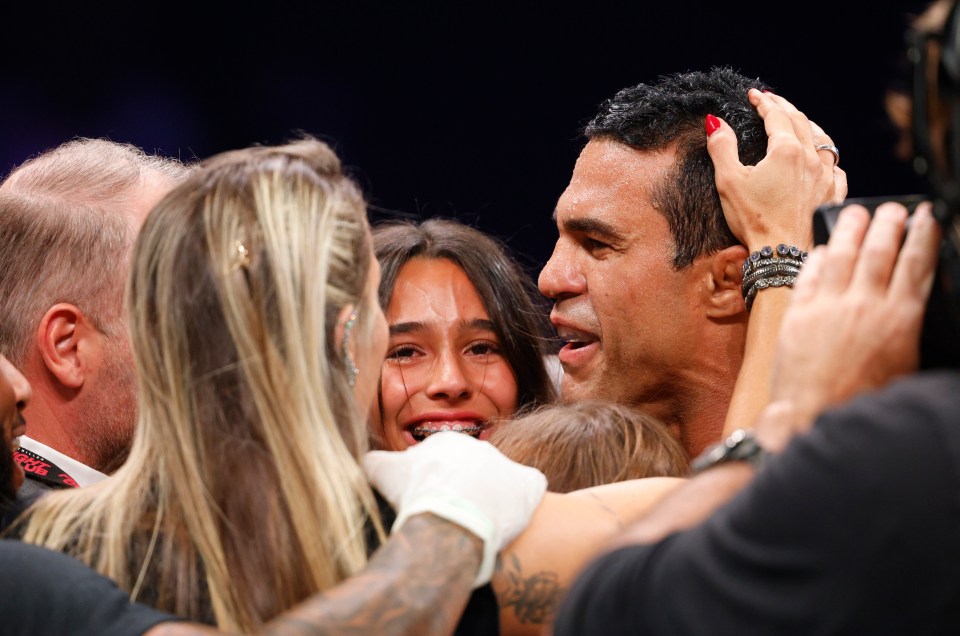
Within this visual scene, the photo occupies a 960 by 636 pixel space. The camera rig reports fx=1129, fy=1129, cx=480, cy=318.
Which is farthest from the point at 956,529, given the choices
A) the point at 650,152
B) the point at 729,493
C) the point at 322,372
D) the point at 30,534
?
the point at 650,152

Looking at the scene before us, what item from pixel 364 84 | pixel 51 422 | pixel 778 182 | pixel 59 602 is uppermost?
pixel 364 84

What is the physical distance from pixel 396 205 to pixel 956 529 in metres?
3.07

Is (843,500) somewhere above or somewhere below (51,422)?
above

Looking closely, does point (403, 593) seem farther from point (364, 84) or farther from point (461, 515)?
point (364, 84)

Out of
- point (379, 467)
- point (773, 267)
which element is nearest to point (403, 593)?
point (379, 467)

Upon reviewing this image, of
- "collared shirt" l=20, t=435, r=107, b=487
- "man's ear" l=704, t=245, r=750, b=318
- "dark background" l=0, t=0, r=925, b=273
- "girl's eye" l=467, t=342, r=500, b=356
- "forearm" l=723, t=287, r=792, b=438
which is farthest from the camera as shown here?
"dark background" l=0, t=0, r=925, b=273

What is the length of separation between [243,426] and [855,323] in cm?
69

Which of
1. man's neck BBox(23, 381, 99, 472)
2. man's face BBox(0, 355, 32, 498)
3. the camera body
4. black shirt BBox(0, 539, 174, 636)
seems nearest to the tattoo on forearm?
black shirt BBox(0, 539, 174, 636)

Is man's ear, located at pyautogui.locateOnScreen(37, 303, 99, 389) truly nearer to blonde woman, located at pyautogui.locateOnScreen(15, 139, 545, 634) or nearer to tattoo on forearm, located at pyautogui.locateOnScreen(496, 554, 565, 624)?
blonde woman, located at pyautogui.locateOnScreen(15, 139, 545, 634)

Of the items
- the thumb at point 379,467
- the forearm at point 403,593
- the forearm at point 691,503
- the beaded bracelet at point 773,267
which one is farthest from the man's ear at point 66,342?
the forearm at point 691,503

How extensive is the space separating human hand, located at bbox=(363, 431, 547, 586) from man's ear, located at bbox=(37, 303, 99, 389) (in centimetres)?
105

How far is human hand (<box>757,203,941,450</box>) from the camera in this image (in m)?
1.09

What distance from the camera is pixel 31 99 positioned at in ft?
12.3

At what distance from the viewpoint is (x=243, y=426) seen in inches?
51.8
